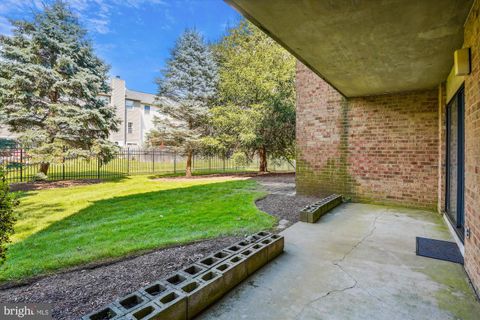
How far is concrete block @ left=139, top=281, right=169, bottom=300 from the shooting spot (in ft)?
6.12

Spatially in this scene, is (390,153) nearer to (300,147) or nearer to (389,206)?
(389,206)

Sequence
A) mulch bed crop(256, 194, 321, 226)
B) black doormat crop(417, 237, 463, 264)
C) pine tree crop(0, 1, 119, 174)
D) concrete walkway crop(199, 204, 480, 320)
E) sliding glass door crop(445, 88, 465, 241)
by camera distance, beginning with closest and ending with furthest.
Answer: concrete walkway crop(199, 204, 480, 320) → black doormat crop(417, 237, 463, 264) → sliding glass door crop(445, 88, 465, 241) → mulch bed crop(256, 194, 321, 226) → pine tree crop(0, 1, 119, 174)

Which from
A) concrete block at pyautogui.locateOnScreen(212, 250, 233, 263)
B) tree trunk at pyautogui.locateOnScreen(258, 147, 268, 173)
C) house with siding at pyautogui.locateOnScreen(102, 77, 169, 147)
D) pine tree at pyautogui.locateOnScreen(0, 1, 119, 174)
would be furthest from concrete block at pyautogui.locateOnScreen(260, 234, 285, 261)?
house with siding at pyautogui.locateOnScreen(102, 77, 169, 147)

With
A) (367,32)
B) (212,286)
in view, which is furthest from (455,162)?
(212,286)

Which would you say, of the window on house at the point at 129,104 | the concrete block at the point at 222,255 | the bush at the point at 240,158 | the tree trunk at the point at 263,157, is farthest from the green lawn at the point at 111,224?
the window on house at the point at 129,104

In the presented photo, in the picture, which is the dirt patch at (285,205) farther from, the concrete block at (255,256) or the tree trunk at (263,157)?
the tree trunk at (263,157)

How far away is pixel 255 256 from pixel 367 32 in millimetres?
2898

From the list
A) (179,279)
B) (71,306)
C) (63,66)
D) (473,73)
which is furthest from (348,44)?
(63,66)

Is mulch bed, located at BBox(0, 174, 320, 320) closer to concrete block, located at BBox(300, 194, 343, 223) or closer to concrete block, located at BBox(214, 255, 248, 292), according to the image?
concrete block, located at BBox(214, 255, 248, 292)

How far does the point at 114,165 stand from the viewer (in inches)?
548

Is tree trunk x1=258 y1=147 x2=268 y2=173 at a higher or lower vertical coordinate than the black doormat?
higher

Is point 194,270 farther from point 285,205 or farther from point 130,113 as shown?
point 130,113

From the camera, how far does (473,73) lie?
7.92ft

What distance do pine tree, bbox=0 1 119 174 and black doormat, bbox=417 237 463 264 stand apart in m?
10.9
